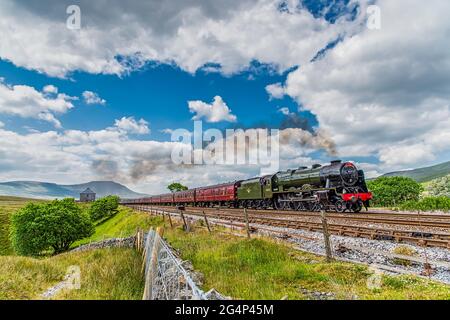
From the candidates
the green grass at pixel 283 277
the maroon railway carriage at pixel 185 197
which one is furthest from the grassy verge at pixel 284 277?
the maroon railway carriage at pixel 185 197

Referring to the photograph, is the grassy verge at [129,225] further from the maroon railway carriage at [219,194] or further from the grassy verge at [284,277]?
the maroon railway carriage at [219,194]

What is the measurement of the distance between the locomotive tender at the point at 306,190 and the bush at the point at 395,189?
35056 mm

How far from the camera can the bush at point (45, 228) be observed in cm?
3709

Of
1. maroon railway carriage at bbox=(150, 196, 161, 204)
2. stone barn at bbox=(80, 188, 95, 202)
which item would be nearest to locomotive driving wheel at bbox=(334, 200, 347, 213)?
maroon railway carriage at bbox=(150, 196, 161, 204)

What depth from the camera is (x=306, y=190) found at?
25.5m

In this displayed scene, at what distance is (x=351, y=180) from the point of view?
23281 millimetres

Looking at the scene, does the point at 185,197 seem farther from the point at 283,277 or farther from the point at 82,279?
the point at 283,277

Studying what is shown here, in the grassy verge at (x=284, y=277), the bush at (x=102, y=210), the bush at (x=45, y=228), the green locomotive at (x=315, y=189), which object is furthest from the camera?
the bush at (x=102, y=210)

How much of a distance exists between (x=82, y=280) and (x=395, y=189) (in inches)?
2620

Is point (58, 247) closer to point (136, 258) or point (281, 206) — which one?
point (281, 206)

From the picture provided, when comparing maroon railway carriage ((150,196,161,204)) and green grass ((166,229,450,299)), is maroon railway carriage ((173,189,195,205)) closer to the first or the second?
maroon railway carriage ((150,196,161,204))

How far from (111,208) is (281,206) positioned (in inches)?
2571

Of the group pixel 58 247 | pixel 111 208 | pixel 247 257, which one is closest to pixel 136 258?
pixel 247 257

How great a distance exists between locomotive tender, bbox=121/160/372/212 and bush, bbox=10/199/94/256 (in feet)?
71.3
